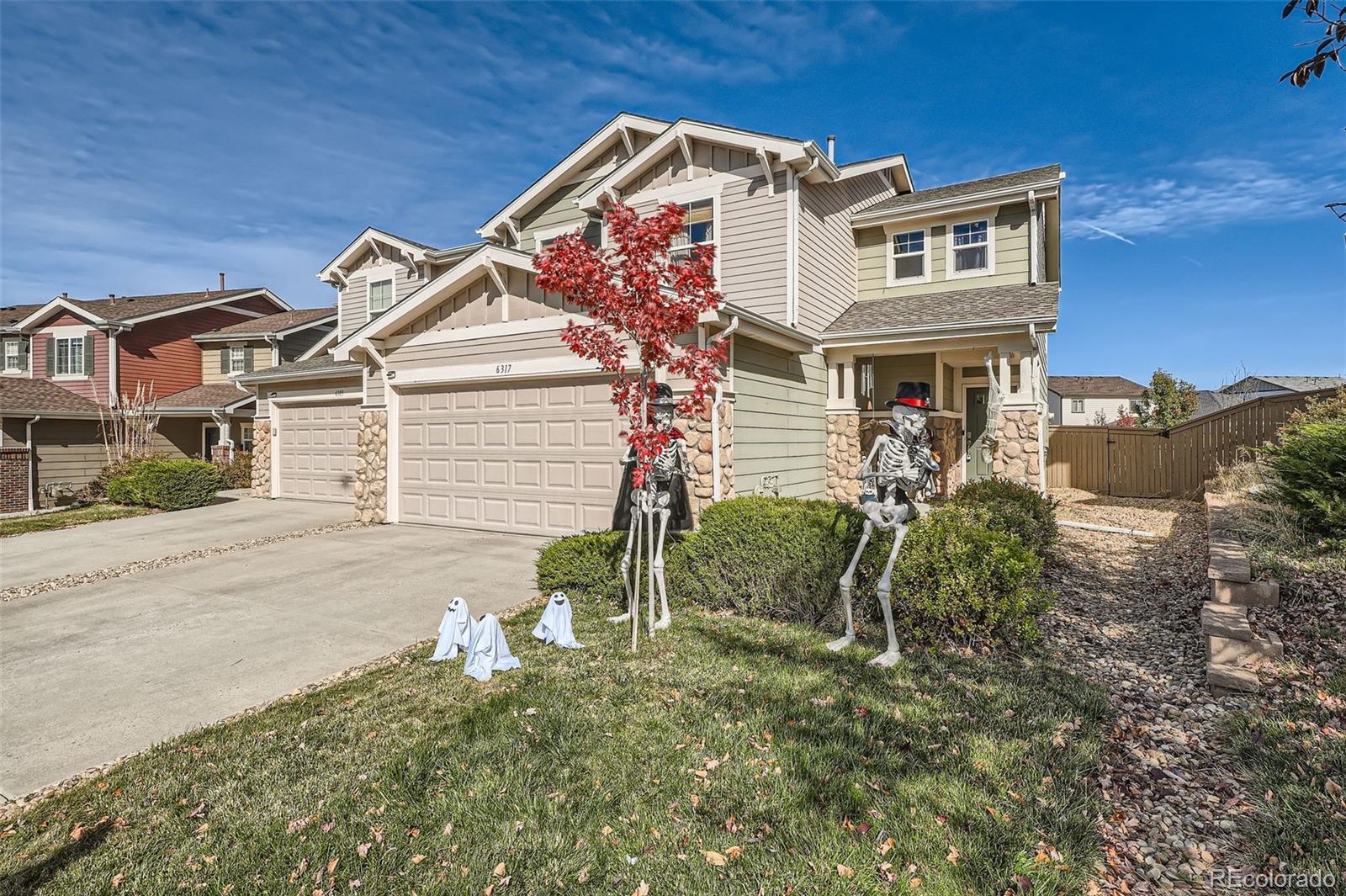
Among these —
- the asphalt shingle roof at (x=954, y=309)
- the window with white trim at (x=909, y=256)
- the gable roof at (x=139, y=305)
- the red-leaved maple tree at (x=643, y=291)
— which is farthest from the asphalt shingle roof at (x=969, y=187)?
the gable roof at (x=139, y=305)

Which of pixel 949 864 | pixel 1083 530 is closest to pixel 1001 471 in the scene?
pixel 1083 530

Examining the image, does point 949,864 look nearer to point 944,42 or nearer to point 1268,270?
point 944,42

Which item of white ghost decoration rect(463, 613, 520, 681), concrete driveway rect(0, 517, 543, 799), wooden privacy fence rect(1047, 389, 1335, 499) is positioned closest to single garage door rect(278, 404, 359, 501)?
concrete driveway rect(0, 517, 543, 799)

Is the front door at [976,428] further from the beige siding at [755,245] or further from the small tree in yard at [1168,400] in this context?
the small tree in yard at [1168,400]

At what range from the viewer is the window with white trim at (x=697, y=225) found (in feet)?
36.3

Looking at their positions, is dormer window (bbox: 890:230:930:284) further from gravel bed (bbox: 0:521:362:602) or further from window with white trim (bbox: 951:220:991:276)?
gravel bed (bbox: 0:521:362:602)

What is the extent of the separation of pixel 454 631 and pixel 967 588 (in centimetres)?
403

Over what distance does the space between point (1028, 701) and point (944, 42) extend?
10.8m

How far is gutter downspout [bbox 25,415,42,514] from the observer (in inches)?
610

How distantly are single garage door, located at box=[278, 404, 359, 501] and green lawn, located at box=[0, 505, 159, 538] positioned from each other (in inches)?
109

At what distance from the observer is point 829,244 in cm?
1191

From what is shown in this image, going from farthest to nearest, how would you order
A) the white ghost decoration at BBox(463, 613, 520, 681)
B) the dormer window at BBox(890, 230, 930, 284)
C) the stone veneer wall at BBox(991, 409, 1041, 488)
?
the dormer window at BBox(890, 230, 930, 284) < the stone veneer wall at BBox(991, 409, 1041, 488) < the white ghost decoration at BBox(463, 613, 520, 681)

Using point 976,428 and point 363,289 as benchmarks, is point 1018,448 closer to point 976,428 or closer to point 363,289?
point 976,428

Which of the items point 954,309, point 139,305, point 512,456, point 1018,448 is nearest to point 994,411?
point 1018,448
